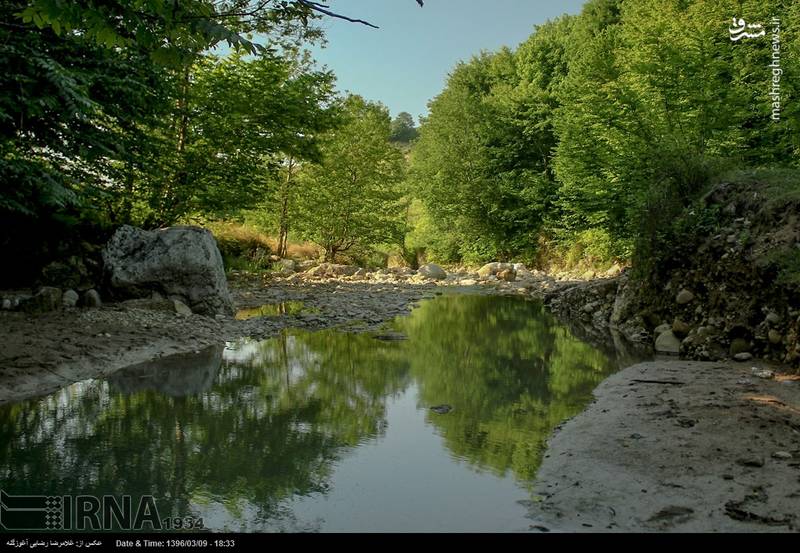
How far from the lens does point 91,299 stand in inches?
374

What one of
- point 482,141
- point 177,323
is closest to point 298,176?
point 482,141

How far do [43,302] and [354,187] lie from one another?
62.7ft

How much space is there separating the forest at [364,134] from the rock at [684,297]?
1233 mm

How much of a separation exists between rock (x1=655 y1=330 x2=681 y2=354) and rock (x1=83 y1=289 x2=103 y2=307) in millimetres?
8920

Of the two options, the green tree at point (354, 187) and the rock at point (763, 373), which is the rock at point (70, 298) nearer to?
the rock at point (763, 373)

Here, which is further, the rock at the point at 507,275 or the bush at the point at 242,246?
→ the rock at the point at 507,275

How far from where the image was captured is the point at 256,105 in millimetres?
15266

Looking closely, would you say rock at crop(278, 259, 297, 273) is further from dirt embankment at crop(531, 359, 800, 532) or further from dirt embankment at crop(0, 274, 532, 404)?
dirt embankment at crop(531, 359, 800, 532)

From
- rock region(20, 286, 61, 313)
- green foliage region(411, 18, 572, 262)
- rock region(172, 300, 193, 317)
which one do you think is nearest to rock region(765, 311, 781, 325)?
rock region(172, 300, 193, 317)

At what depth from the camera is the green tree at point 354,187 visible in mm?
26266

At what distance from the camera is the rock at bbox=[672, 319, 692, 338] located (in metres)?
8.61

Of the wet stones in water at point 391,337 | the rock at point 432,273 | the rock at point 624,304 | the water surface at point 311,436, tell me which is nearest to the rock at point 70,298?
the water surface at point 311,436

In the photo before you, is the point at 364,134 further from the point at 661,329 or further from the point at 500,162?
the point at 661,329

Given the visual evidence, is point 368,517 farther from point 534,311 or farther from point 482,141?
point 482,141
